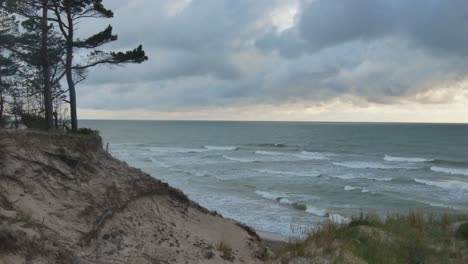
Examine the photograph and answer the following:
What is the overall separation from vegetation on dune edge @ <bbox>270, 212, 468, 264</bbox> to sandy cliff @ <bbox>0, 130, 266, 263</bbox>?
2073 millimetres

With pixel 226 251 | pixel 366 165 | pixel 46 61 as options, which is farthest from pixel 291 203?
pixel 366 165

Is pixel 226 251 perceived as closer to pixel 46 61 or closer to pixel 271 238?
pixel 271 238

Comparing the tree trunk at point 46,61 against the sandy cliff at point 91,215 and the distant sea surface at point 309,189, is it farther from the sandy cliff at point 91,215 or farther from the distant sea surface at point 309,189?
the distant sea surface at point 309,189

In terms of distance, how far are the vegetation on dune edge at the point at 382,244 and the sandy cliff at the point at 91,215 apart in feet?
6.80

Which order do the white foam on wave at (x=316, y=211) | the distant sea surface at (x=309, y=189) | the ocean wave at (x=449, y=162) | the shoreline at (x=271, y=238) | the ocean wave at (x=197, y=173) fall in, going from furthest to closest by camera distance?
the ocean wave at (x=449, y=162), the ocean wave at (x=197, y=173), the white foam on wave at (x=316, y=211), the distant sea surface at (x=309, y=189), the shoreline at (x=271, y=238)

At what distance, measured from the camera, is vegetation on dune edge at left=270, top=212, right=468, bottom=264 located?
8.55m

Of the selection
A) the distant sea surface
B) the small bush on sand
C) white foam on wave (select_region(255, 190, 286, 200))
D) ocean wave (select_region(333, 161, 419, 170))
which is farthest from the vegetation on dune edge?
ocean wave (select_region(333, 161, 419, 170))

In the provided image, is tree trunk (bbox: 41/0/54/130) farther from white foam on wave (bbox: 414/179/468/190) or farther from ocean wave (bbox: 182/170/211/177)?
white foam on wave (bbox: 414/179/468/190)

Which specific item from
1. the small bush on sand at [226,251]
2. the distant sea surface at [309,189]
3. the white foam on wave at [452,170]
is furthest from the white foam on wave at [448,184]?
the small bush on sand at [226,251]

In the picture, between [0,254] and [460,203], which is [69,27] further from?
[460,203]

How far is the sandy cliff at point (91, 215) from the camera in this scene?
289 inches

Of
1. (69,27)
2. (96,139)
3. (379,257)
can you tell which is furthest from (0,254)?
(69,27)

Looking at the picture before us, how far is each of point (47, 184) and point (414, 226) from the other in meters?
9.02

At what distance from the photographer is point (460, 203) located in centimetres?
2675
